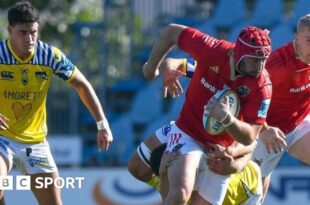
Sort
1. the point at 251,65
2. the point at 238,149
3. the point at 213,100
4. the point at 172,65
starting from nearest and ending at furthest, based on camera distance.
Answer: the point at 213,100
the point at 251,65
the point at 238,149
the point at 172,65

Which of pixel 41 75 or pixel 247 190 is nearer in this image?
pixel 247 190

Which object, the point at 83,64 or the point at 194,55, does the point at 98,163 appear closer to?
the point at 83,64

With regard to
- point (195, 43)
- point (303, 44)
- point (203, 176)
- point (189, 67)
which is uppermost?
point (195, 43)

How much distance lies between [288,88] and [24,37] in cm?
219

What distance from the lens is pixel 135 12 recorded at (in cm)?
1869

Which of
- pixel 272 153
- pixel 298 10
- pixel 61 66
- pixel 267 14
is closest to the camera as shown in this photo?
pixel 61 66

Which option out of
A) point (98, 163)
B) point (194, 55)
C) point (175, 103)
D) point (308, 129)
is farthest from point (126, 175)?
point (194, 55)

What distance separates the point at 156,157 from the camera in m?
8.73

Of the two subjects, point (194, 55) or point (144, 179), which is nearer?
point (194, 55)

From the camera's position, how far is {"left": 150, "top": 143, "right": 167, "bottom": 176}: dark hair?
8711 millimetres

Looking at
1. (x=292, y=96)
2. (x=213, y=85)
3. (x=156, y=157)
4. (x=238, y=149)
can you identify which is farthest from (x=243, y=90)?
(x=292, y=96)

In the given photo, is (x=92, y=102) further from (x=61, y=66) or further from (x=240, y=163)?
(x=240, y=163)

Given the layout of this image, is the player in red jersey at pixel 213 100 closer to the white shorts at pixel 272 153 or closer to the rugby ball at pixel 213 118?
the rugby ball at pixel 213 118

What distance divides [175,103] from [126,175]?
3624 millimetres
